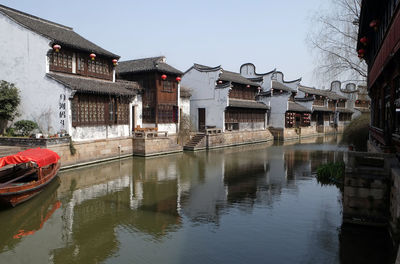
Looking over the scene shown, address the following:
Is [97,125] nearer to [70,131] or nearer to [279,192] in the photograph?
[70,131]

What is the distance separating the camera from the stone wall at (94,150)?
17567 millimetres

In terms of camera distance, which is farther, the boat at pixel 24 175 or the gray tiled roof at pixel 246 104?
the gray tiled roof at pixel 246 104

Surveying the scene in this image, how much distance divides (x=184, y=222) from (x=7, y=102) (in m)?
14.2

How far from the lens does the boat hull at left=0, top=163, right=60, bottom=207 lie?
10484 mm

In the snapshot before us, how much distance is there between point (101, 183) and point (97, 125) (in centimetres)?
625

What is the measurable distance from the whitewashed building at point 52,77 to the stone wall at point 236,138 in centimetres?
1068

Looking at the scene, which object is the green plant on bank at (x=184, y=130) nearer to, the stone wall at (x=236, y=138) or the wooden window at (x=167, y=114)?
the wooden window at (x=167, y=114)

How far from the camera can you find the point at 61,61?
19297 mm

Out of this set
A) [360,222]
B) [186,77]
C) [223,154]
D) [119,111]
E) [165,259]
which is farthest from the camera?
[186,77]

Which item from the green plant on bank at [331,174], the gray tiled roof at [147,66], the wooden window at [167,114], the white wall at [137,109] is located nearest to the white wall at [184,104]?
the wooden window at [167,114]

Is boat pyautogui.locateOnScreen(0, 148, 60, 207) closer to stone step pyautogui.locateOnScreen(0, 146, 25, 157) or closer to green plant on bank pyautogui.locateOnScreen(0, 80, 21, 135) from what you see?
stone step pyautogui.locateOnScreen(0, 146, 25, 157)

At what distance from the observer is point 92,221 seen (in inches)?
406

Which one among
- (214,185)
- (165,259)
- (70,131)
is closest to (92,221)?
(165,259)

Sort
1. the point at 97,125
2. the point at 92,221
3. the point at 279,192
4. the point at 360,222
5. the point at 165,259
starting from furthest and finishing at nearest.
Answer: the point at 97,125 < the point at 279,192 < the point at 92,221 < the point at 360,222 < the point at 165,259
